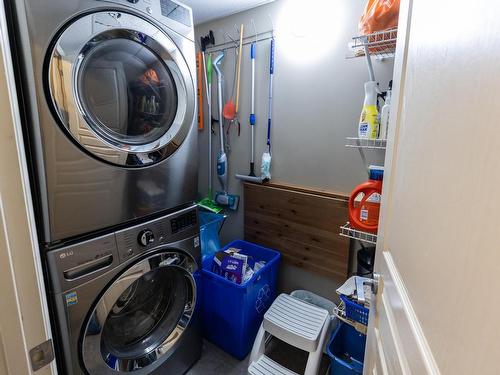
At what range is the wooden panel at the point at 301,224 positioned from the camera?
1.58 meters

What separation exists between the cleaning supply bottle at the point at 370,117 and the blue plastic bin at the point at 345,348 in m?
0.98

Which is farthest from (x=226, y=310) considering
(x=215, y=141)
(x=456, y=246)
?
(x=456, y=246)

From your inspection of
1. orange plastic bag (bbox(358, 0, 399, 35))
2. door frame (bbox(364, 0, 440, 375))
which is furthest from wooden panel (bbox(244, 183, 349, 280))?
orange plastic bag (bbox(358, 0, 399, 35))

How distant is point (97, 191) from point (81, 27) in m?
0.52

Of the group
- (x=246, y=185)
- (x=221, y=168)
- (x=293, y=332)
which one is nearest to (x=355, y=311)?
(x=293, y=332)

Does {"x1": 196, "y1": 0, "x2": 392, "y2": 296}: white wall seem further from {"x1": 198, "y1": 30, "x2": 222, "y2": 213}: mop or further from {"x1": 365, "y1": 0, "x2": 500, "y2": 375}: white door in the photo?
{"x1": 365, "y1": 0, "x2": 500, "y2": 375}: white door

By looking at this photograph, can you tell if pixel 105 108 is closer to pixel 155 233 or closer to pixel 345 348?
pixel 155 233

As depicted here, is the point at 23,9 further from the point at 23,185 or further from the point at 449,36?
the point at 449,36

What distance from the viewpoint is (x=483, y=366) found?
0.30 meters

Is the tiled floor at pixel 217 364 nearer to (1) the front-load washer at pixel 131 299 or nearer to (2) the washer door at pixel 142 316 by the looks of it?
(1) the front-load washer at pixel 131 299

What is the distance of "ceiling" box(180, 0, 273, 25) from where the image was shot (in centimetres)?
163

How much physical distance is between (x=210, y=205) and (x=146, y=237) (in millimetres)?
980

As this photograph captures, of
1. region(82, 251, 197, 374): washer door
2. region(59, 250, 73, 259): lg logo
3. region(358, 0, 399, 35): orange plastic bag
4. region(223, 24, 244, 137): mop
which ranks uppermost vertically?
region(358, 0, 399, 35): orange plastic bag

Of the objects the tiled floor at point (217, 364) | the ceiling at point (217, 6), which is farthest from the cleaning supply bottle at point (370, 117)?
the tiled floor at point (217, 364)
